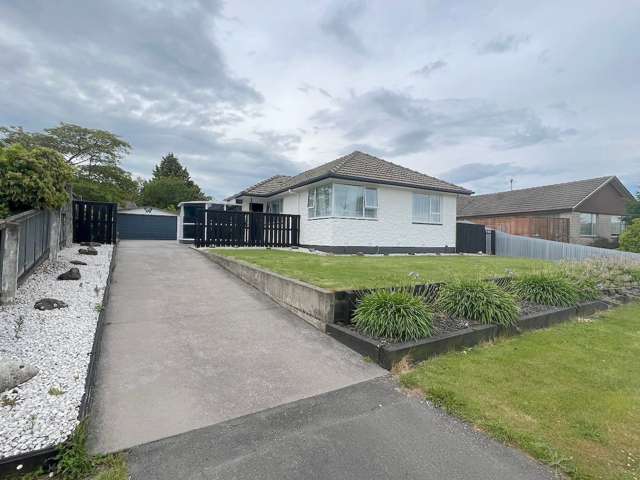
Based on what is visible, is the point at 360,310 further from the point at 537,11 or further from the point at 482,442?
the point at 537,11

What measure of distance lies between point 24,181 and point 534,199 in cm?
3106

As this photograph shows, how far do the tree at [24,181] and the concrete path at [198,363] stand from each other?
7.06 ft

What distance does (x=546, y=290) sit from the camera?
6.67 m

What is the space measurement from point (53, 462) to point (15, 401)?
854 millimetres

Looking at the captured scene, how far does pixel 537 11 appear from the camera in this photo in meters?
8.48

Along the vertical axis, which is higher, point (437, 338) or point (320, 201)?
point (320, 201)

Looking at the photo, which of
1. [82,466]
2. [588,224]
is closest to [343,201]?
[82,466]

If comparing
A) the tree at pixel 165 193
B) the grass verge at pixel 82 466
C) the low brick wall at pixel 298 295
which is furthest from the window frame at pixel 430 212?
the tree at pixel 165 193

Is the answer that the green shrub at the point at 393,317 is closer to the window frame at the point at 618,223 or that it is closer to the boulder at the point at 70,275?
the boulder at the point at 70,275

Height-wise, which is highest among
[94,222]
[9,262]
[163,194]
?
[163,194]

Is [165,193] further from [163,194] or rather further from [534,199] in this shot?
[534,199]

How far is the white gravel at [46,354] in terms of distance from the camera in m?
2.33

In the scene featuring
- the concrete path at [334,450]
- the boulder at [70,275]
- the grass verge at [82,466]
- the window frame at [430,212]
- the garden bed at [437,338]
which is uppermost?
the window frame at [430,212]

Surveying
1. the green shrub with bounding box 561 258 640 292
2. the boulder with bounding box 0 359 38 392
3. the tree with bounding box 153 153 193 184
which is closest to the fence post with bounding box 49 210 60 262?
the boulder with bounding box 0 359 38 392
